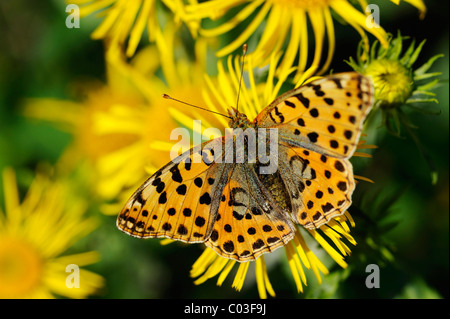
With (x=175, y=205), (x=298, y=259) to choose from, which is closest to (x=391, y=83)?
(x=298, y=259)

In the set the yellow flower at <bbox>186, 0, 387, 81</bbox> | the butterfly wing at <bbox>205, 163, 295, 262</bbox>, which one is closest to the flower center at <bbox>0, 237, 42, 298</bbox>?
the butterfly wing at <bbox>205, 163, 295, 262</bbox>

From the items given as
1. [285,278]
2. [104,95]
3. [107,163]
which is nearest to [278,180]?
[285,278]

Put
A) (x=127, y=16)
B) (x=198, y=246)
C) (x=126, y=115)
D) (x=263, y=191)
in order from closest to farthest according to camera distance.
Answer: (x=263, y=191) < (x=127, y=16) < (x=126, y=115) < (x=198, y=246)

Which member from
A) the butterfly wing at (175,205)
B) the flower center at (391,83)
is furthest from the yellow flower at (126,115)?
the flower center at (391,83)

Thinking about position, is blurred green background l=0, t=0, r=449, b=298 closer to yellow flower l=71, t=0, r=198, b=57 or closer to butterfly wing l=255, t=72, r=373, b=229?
butterfly wing l=255, t=72, r=373, b=229

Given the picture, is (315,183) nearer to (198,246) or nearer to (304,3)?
(304,3)

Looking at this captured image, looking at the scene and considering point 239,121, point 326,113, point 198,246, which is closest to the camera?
point 326,113

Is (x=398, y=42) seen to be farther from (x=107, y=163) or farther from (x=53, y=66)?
(x=53, y=66)
